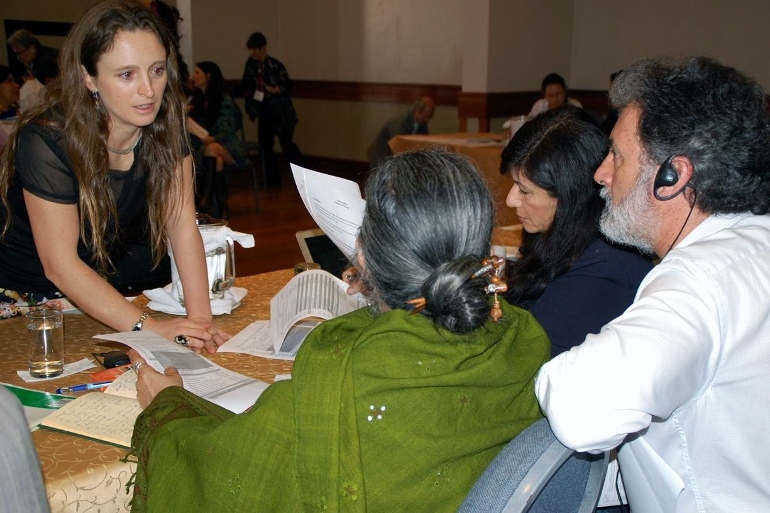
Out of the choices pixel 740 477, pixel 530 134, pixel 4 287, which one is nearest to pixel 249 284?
pixel 4 287

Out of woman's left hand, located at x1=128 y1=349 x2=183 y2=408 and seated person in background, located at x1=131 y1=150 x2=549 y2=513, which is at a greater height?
seated person in background, located at x1=131 y1=150 x2=549 y2=513

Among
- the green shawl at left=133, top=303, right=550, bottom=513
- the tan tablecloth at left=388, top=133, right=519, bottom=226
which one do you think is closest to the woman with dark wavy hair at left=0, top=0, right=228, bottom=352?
the green shawl at left=133, top=303, right=550, bottom=513

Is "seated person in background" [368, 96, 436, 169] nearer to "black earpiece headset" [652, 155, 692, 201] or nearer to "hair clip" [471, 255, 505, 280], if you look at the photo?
"black earpiece headset" [652, 155, 692, 201]

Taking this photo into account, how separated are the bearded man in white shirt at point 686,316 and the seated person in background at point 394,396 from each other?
0.11m

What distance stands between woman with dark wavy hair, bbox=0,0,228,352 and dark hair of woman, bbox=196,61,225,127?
508 cm

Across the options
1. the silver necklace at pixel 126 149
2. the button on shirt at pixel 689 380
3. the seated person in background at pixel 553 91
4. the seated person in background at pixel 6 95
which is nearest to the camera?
the button on shirt at pixel 689 380

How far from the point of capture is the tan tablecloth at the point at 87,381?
1.16 metres

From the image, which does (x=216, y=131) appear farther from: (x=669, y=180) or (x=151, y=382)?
(x=669, y=180)

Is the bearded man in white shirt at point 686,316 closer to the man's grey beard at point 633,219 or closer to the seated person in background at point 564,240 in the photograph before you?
the man's grey beard at point 633,219

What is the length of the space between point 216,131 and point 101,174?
534cm

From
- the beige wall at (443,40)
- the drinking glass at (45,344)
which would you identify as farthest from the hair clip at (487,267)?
the beige wall at (443,40)

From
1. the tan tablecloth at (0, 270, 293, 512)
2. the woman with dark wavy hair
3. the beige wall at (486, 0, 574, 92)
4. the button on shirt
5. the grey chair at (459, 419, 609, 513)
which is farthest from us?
the beige wall at (486, 0, 574, 92)

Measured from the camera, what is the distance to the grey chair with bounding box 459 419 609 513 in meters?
0.92

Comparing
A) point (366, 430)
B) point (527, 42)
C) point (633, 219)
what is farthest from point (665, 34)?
point (366, 430)
